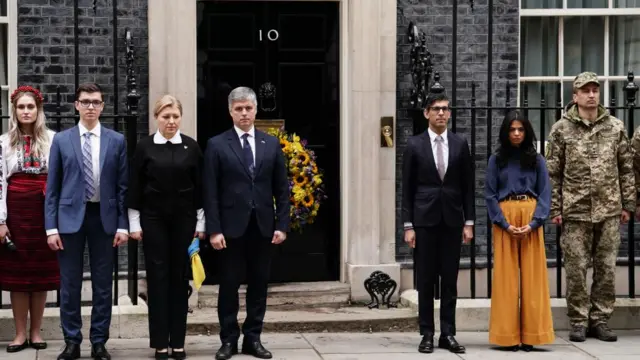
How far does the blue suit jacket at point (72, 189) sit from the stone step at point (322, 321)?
4.95ft

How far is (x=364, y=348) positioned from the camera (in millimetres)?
8984

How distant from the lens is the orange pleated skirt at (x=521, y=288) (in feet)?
28.8

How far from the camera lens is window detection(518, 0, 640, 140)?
10961 millimetres

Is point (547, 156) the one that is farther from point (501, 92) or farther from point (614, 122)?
point (501, 92)

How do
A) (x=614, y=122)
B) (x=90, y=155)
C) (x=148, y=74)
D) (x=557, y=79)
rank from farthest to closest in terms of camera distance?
(x=557, y=79) < (x=148, y=74) < (x=614, y=122) < (x=90, y=155)

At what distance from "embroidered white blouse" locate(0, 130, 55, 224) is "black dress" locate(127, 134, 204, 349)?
2.56 ft

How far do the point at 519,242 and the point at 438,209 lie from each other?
2.13 feet

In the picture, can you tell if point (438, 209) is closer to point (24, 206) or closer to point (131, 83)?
point (131, 83)

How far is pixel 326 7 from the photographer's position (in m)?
10.7

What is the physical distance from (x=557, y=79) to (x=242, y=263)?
392cm

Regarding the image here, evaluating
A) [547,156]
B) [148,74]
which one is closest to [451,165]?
[547,156]

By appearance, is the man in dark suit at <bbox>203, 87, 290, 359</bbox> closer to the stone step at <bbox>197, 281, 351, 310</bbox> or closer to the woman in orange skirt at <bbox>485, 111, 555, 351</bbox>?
the woman in orange skirt at <bbox>485, 111, 555, 351</bbox>

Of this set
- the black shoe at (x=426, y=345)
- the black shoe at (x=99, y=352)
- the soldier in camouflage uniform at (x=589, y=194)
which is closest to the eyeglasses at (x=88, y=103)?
the black shoe at (x=99, y=352)

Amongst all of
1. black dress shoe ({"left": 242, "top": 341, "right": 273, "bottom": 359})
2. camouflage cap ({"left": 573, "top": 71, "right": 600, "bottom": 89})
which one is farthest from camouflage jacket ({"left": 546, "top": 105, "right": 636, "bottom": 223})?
black dress shoe ({"left": 242, "top": 341, "right": 273, "bottom": 359})
